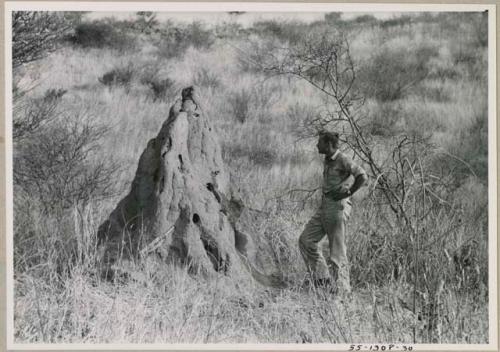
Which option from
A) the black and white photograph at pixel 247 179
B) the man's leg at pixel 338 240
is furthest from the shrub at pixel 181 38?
the man's leg at pixel 338 240

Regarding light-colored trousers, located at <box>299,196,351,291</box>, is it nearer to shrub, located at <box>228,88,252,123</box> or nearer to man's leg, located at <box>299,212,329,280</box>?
man's leg, located at <box>299,212,329,280</box>

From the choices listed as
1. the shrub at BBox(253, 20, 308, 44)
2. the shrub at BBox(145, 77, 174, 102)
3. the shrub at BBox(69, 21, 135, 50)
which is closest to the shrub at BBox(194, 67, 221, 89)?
the shrub at BBox(145, 77, 174, 102)

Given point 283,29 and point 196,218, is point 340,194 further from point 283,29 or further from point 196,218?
point 283,29

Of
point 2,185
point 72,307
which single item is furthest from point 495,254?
point 2,185

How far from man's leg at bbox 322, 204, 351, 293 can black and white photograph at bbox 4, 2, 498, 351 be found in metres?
0.01

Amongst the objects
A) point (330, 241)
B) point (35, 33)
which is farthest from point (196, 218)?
point (35, 33)

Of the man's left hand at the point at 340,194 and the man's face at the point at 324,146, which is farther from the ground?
the man's face at the point at 324,146

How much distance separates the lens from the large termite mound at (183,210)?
7715 mm

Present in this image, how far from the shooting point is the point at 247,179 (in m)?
9.96

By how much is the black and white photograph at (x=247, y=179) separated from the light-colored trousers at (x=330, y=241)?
0.02 metres

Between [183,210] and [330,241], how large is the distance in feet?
4.73

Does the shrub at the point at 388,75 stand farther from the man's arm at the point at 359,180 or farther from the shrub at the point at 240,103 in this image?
the man's arm at the point at 359,180

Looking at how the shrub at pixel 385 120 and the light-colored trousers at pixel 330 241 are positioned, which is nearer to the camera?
the light-colored trousers at pixel 330 241

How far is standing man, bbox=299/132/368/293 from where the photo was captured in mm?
7781
